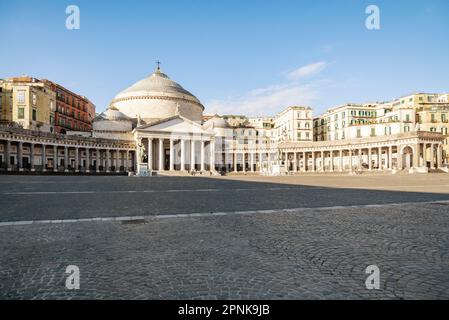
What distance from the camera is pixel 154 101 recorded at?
7888cm

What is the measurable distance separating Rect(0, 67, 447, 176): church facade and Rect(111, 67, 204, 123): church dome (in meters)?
0.26

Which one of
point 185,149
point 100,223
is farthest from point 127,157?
point 100,223

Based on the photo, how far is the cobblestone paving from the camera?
12.3ft

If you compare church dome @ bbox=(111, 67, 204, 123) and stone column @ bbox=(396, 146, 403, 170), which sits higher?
church dome @ bbox=(111, 67, 204, 123)

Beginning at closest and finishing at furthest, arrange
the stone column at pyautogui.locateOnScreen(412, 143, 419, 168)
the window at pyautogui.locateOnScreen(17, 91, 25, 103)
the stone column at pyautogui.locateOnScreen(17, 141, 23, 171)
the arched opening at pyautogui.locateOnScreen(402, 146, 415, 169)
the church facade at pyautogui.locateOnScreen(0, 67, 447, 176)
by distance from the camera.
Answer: the stone column at pyautogui.locateOnScreen(17, 141, 23, 171) → the church facade at pyautogui.locateOnScreen(0, 67, 447, 176) → the window at pyautogui.locateOnScreen(17, 91, 25, 103) → the stone column at pyautogui.locateOnScreen(412, 143, 419, 168) → the arched opening at pyautogui.locateOnScreen(402, 146, 415, 169)

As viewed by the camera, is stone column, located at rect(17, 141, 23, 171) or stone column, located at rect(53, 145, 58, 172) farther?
stone column, located at rect(53, 145, 58, 172)

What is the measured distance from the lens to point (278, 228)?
740 cm

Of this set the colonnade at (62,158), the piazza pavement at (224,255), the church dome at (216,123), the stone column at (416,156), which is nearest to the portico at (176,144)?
the colonnade at (62,158)

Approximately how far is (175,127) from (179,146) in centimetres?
552

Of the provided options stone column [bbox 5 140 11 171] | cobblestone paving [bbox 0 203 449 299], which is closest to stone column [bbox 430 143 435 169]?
cobblestone paving [bbox 0 203 449 299]

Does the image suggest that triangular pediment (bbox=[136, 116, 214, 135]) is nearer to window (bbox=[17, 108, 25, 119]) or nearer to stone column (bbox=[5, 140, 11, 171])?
window (bbox=[17, 108, 25, 119])

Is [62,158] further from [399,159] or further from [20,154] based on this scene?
[399,159]
